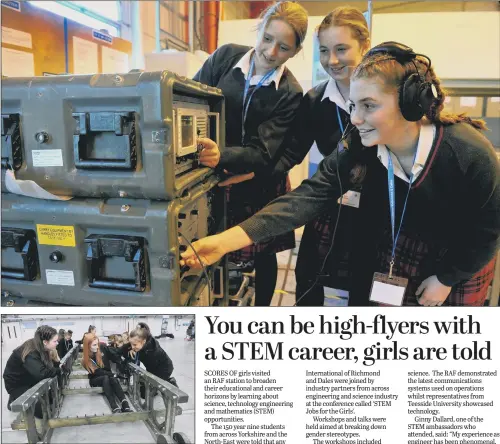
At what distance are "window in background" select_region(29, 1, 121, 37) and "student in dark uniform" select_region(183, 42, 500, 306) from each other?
31.1 inches

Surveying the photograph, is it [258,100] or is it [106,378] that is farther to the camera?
[258,100]

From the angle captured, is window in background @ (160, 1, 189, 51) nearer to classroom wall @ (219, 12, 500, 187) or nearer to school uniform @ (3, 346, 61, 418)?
classroom wall @ (219, 12, 500, 187)

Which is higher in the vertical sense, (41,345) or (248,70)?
(248,70)

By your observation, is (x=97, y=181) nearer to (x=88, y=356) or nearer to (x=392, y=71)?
(x=88, y=356)

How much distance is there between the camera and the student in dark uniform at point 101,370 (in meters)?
0.92

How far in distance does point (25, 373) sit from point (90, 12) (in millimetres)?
1106

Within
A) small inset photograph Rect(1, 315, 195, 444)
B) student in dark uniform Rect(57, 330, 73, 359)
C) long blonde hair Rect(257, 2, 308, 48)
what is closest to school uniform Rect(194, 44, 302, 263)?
long blonde hair Rect(257, 2, 308, 48)

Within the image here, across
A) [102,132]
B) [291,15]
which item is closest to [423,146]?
[291,15]

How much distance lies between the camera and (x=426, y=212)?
0.94 metres

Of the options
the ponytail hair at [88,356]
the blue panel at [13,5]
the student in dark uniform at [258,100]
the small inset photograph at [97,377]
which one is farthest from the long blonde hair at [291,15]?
the ponytail hair at [88,356]

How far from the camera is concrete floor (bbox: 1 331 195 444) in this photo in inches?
35.5

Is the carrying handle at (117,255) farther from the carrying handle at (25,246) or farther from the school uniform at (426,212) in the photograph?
the school uniform at (426,212)

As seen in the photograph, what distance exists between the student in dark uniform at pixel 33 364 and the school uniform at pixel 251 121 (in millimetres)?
601

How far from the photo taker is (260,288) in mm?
1453
